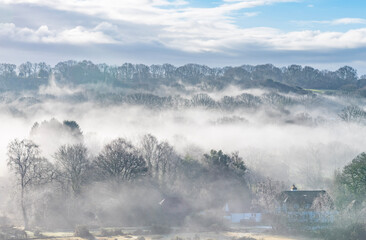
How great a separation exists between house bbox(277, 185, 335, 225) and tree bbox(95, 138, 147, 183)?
2165cm

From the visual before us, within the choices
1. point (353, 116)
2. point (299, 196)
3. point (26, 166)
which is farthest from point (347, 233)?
point (353, 116)

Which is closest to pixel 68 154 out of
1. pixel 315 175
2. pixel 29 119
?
pixel 315 175

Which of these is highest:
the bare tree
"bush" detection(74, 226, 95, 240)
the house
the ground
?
the bare tree

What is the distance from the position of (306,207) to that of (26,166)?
40.1m

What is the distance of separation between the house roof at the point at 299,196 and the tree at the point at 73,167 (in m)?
29.7

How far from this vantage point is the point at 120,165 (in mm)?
72688

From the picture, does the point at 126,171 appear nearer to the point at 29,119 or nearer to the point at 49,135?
the point at 49,135

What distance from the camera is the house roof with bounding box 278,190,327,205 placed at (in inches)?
2808

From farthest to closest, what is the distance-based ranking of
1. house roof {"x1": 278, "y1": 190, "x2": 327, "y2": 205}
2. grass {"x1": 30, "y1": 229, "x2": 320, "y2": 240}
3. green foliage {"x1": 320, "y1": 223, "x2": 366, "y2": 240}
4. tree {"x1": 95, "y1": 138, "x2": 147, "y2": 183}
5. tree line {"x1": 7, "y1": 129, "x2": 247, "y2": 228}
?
tree {"x1": 95, "y1": 138, "x2": 147, "y2": 183}, house roof {"x1": 278, "y1": 190, "x2": 327, "y2": 205}, tree line {"x1": 7, "y1": 129, "x2": 247, "y2": 228}, grass {"x1": 30, "y1": 229, "x2": 320, "y2": 240}, green foliage {"x1": 320, "y1": 223, "x2": 366, "y2": 240}

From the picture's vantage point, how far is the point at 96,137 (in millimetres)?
107000

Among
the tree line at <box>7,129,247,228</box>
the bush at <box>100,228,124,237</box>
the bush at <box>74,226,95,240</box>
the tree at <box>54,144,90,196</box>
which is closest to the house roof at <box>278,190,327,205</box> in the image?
the tree line at <box>7,129,247,228</box>

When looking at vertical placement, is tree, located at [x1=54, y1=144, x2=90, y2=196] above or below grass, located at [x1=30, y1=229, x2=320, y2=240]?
above

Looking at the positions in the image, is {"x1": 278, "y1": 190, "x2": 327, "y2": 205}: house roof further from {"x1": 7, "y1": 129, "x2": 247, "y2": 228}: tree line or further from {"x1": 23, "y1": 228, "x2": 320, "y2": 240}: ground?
{"x1": 23, "y1": 228, "x2": 320, "y2": 240}: ground

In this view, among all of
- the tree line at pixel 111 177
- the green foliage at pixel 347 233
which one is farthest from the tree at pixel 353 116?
the green foliage at pixel 347 233
